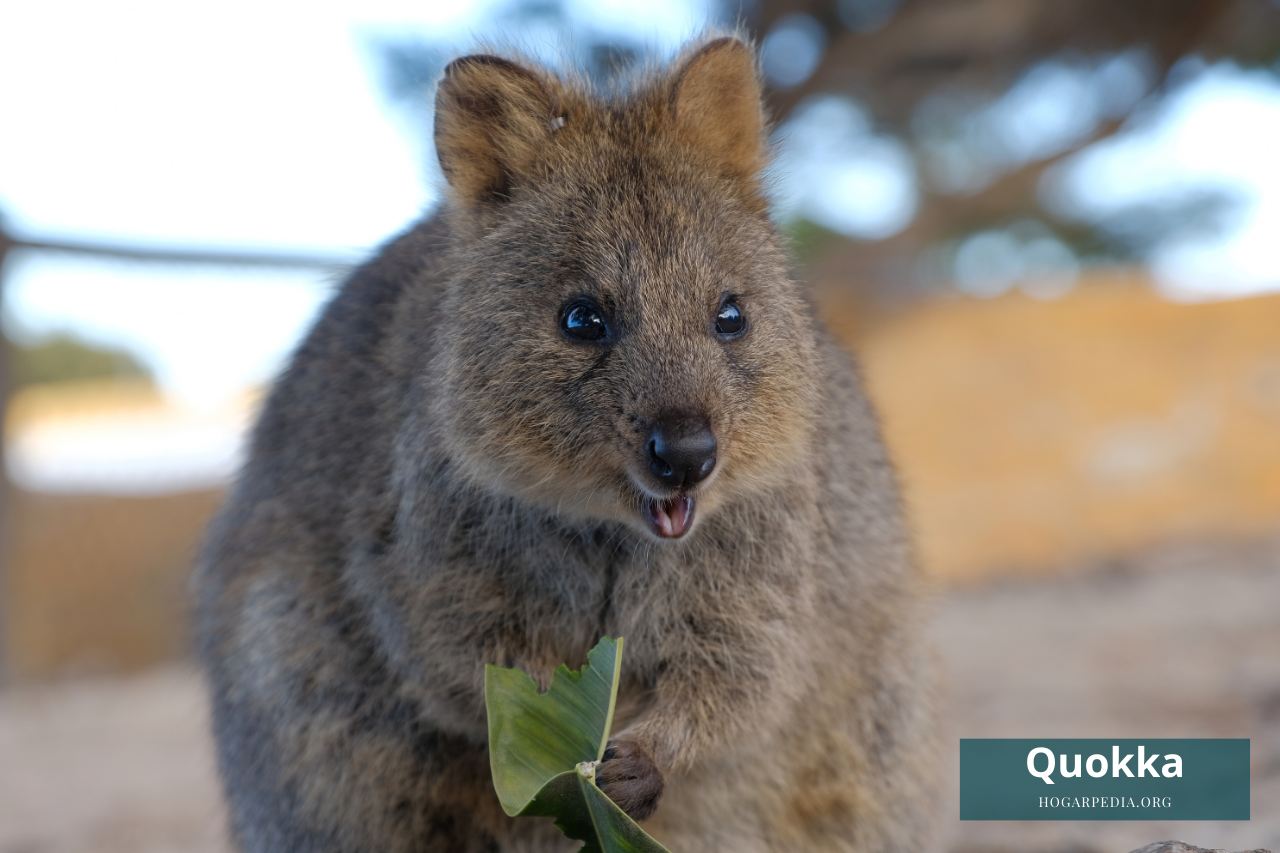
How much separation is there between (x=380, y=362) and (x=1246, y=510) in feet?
35.2

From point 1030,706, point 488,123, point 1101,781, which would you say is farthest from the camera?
point 1030,706

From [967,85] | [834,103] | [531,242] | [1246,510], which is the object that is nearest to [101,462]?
[834,103]

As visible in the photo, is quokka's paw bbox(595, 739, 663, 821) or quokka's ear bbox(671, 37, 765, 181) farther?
quokka's ear bbox(671, 37, 765, 181)

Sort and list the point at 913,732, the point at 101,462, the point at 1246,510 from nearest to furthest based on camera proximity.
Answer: the point at 913,732 → the point at 1246,510 → the point at 101,462

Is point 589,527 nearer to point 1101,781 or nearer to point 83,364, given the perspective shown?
point 1101,781

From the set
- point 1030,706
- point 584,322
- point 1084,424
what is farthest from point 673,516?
point 1084,424

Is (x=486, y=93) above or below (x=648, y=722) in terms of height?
above

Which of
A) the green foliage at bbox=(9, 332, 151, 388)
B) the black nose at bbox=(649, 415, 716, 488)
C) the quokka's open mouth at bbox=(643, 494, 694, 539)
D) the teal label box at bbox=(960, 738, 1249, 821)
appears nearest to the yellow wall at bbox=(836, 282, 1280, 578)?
the teal label box at bbox=(960, 738, 1249, 821)

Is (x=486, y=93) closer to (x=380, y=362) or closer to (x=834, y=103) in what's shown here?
(x=380, y=362)

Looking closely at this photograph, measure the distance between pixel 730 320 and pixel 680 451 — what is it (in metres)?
0.57

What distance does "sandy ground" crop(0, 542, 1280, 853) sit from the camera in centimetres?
570

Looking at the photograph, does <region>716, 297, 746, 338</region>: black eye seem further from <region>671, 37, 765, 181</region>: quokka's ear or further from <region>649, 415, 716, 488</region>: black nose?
<region>671, 37, 765, 181</region>: quokka's ear

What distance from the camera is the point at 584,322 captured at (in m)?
3.38

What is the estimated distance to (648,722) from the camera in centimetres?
353
